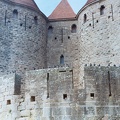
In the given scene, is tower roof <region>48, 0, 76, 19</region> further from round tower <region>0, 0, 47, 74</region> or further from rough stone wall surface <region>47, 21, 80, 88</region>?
round tower <region>0, 0, 47, 74</region>

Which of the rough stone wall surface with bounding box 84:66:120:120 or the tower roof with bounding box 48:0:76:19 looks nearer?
the rough stone wall surface with bounding box 84:66:120:120

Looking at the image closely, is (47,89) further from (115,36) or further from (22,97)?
(115,36)

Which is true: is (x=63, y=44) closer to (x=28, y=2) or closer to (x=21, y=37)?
(x=21, y=37)

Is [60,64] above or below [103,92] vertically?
above

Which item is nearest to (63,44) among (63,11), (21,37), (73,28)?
(73,28)

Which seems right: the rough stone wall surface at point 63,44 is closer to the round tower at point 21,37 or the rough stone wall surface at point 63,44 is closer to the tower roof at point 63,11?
the round tower at point 21,37

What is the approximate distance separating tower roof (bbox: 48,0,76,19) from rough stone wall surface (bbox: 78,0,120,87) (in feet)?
9.80

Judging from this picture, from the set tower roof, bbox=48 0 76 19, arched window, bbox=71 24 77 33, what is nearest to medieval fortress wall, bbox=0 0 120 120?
arched window, bbox=71 24 77 33

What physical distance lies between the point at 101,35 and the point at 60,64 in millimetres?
4011

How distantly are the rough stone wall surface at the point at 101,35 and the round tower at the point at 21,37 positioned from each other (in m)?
2.90

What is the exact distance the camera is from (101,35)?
2008 cm

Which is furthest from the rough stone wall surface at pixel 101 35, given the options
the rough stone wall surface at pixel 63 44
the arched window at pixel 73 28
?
the arched window at pixel 73 28

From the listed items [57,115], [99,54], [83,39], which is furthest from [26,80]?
[83,39]

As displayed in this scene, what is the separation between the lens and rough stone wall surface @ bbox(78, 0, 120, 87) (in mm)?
19297
